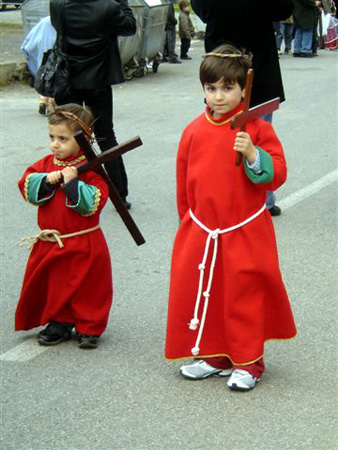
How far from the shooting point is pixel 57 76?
7.03 m

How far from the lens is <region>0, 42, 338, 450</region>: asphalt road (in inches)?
153

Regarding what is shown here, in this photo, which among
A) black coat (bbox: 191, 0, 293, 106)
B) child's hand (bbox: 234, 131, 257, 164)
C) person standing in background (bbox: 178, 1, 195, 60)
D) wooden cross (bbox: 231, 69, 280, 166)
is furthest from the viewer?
person standing in background (bbox: 178, 1, 195, 60)

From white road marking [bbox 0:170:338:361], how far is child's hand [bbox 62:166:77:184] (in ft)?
3.03

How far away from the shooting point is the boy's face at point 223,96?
4.00 m

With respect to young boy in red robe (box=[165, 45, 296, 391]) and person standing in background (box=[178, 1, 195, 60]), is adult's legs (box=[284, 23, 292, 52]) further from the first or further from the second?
young boy in red robe (box=[165, 45, 296, 391])

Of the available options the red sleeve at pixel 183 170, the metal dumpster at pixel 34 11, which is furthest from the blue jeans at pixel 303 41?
the red sleeve at pixel 183 170

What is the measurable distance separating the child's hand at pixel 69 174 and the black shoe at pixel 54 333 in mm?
805

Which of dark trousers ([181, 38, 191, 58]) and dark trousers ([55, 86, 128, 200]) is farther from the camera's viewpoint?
dark trousers ([181, 38, 191, 58])

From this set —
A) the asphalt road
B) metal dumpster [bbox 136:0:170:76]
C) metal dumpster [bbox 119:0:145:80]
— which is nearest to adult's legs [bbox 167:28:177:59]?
metal dumpster [bbox 136:0:170:76]

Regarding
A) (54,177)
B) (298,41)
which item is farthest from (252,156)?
(298,41)

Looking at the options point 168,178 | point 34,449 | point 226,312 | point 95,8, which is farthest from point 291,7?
point 34,449

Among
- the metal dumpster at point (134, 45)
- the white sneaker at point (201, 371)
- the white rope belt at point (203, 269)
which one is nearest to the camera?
the white rope belt at point (203, 269)

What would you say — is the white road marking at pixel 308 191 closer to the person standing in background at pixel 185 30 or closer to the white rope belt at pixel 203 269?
the white rope belt at pixel 203 269

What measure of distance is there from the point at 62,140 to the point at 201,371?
4.03 ft
